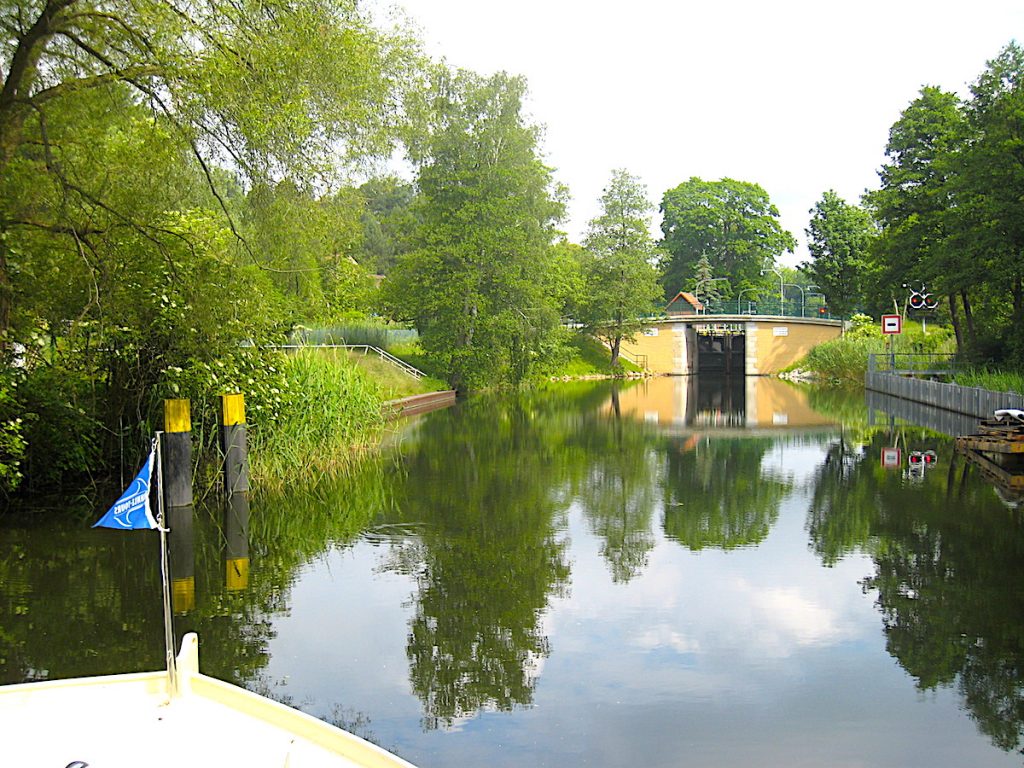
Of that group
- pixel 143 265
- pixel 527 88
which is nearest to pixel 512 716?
pixel 143 265

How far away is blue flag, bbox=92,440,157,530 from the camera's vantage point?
4773mm

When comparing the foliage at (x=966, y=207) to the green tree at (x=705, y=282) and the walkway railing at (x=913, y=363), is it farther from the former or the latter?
the green tree at (x=705, y=282)

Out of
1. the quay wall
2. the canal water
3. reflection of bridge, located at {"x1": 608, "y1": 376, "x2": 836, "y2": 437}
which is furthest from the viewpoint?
reflection of bridge, located at {"x1": 608, "y1": 376, "x2": 836, "y2": 437}

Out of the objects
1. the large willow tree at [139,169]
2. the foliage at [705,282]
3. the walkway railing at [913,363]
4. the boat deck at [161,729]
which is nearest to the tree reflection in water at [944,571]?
the boat deck at [161,729]

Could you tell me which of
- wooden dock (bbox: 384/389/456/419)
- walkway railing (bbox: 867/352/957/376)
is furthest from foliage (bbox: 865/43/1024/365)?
wooden dock (bbox: 384/389/456/419)

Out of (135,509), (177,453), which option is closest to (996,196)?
(177,453)

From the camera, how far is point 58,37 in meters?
12.6

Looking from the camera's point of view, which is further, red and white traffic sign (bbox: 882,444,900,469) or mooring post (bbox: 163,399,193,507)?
red and white traffic sign (bbox: 882,444,900,469)

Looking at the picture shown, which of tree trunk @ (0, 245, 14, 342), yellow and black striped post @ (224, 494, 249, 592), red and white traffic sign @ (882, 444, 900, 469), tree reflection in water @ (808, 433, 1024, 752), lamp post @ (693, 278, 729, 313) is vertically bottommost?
red and white traffic sign @ (882, 444, 900, 469)

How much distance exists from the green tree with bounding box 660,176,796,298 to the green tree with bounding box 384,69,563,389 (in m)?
41.2

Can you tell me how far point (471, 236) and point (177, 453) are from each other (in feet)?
82.1

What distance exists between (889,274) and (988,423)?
58.7 ft

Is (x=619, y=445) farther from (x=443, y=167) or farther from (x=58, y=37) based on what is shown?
(x=443, y=167)

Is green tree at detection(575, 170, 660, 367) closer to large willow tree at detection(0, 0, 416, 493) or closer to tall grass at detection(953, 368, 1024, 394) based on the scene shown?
tall grass at detection(953, 368, 1024, 394)
